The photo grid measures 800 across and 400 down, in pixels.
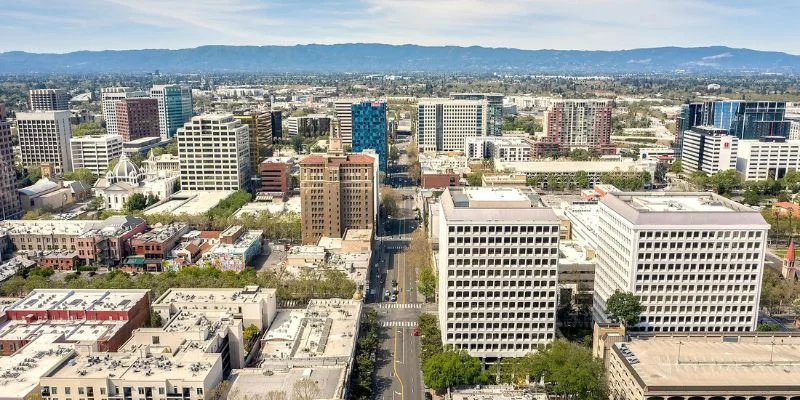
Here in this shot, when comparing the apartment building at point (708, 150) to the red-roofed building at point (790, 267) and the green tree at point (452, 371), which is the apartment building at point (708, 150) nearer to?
the red-roofed building at point (790, 267)

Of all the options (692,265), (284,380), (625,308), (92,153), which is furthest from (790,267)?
(92,153)

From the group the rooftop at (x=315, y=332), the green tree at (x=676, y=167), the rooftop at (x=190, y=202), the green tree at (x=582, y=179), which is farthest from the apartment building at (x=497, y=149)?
the rooftop at (x=315, y=332)

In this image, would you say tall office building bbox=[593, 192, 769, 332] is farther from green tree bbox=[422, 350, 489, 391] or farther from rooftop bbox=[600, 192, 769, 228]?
green tree bbox=[422, 350, 489, 391]

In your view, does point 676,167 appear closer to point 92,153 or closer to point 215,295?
point 215,295

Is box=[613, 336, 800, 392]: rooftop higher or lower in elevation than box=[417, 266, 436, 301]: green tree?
higher

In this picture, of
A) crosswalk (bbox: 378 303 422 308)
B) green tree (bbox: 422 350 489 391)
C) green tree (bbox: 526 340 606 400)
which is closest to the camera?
green tree (bbox: 526 340 606 400)

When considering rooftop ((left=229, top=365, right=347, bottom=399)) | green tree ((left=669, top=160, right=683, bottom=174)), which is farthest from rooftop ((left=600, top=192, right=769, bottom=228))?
green tree ((left=669, top=160, right=683, bottom=174))
